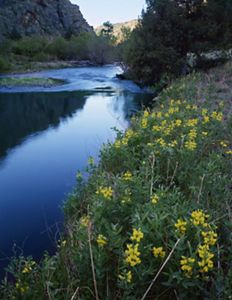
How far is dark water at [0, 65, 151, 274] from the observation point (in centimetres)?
521

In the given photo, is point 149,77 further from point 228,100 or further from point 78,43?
point 78,43

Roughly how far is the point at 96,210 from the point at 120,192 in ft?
1.82

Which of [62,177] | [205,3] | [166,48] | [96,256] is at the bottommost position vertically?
[62,177]

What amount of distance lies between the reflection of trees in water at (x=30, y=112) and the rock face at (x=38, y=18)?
147 ft

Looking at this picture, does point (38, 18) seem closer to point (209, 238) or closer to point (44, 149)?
point (44, 149)

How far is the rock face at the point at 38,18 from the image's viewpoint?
69312 millimetres

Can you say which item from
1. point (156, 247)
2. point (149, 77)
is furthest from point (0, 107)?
point (156, 247)

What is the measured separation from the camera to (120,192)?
11.2 feet

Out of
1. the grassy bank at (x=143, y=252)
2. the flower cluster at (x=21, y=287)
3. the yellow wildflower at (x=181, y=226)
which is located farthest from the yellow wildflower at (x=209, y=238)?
the flower cluster at (x=21, y=287)

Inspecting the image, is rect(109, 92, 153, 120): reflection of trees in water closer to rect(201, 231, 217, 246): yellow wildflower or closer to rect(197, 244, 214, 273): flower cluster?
rect(201, 231, 217, 246): yellow wildflower

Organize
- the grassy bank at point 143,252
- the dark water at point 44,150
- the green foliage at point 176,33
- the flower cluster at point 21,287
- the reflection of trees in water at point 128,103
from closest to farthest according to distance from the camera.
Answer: the grassy bank at point 143,252 < the flower cluster at point 21,287 < the dark water at point 44,150 < the reflection of trees in water at point 128,103 < the green foliage at point 176,33

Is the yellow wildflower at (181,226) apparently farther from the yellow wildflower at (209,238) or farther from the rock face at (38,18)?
the rock face at (38,18)

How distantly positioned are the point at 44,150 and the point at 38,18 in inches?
2912

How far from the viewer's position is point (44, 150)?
980 centimetres
